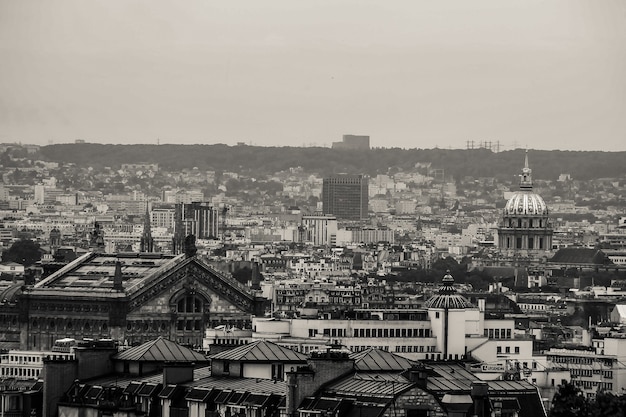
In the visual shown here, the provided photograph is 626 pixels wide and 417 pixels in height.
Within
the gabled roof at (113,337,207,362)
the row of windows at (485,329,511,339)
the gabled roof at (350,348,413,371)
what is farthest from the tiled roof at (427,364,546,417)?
the row of windows at (485,329,511,339)

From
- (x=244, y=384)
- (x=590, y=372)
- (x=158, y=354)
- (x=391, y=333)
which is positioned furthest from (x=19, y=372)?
(x=244, y=384)

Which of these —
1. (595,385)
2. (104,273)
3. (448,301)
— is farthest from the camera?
(104,273)

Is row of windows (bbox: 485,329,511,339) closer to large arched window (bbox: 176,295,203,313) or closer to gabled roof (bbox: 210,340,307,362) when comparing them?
large arched window (bbox: 176,295,203,313)

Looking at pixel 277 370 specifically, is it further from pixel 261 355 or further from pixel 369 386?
pixel 369 386

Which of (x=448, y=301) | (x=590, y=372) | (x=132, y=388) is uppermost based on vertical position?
(x=448, y=301)

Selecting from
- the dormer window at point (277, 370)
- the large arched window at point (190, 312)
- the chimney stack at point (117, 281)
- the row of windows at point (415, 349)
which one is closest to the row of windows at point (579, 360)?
the row of windows at point (415, 349)

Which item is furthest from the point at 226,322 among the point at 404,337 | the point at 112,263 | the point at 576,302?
the point at 576,302
